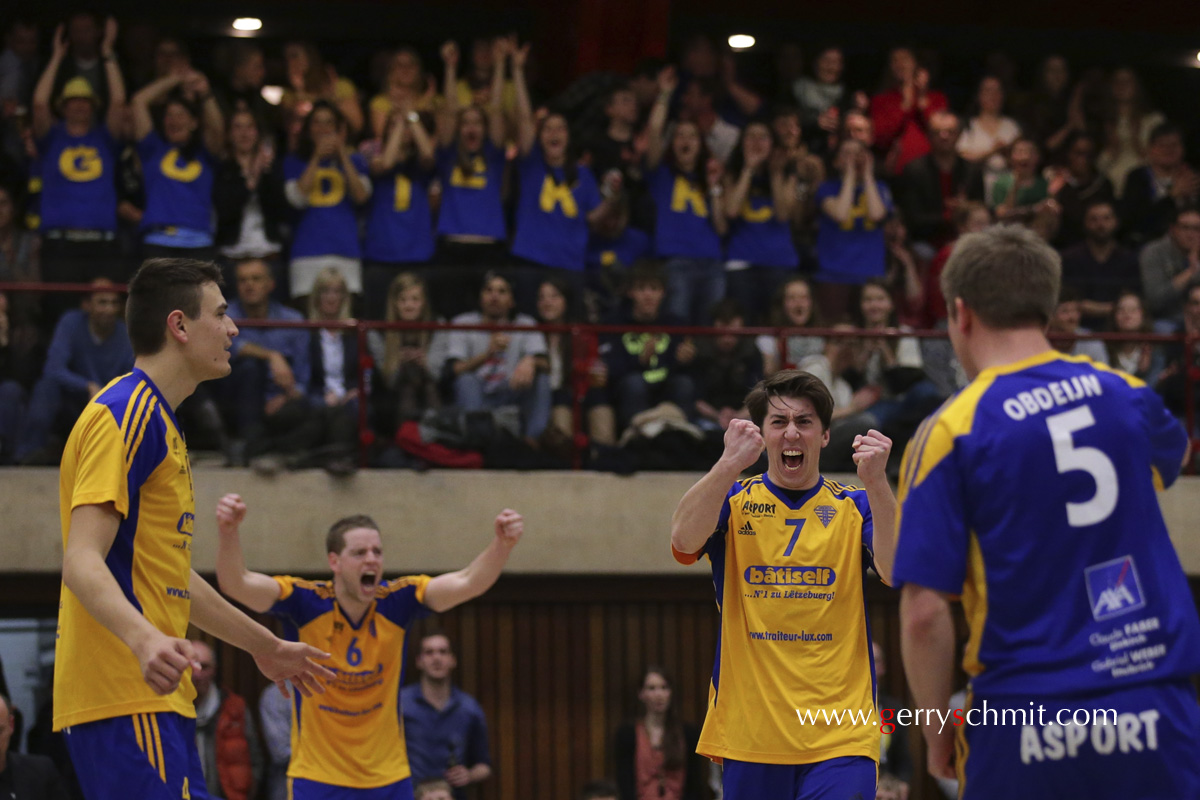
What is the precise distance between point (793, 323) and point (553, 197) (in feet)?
7.18

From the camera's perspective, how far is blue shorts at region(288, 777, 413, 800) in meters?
6.48

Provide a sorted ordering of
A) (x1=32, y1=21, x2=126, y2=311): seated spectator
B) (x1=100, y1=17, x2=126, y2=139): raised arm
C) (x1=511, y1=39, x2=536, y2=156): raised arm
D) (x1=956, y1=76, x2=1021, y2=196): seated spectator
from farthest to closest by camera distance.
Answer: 1. (x1=956, y1=76, x2=1021, y2=196): seated spectator
2. (x1=511, y1=39, x2=536, y2=156): raised arm
3. (x1=100, y1=17, x2=126, y2=139): raised arm
4. (x1=32, y1=21, x2=126, y2=311): seated spectator

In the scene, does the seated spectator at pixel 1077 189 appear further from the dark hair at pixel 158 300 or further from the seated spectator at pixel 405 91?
the dark hair at pixel 158 300

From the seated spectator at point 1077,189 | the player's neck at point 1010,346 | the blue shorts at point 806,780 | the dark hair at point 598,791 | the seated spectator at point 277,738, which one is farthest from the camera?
the seated spectator at point 1077,189

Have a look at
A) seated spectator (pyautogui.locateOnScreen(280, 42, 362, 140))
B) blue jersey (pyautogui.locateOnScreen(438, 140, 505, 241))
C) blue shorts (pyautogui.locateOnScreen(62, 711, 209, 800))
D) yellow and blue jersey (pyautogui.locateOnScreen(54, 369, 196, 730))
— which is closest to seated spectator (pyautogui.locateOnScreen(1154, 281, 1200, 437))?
blue jersey (pyautogui.locateOnScreen(438, 140, 505, 241))

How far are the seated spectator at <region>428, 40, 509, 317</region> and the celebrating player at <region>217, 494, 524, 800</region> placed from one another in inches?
170

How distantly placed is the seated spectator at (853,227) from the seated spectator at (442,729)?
4512 mm

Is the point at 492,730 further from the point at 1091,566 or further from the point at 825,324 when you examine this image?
the point at 1091,566

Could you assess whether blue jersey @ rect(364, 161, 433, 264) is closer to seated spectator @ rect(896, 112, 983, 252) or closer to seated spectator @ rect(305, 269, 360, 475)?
seated spectator @ rect(305, 269, 360, 475)

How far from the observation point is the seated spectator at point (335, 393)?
9656 mm

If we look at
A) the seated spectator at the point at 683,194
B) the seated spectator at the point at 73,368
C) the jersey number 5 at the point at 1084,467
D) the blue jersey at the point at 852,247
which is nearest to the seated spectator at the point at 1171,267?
the blue jersey at the point at 852,247

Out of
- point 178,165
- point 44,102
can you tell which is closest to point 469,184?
point 178,165

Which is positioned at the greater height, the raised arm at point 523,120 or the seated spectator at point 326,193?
the raised arm at point 523,120

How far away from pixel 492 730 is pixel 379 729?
4.64m
